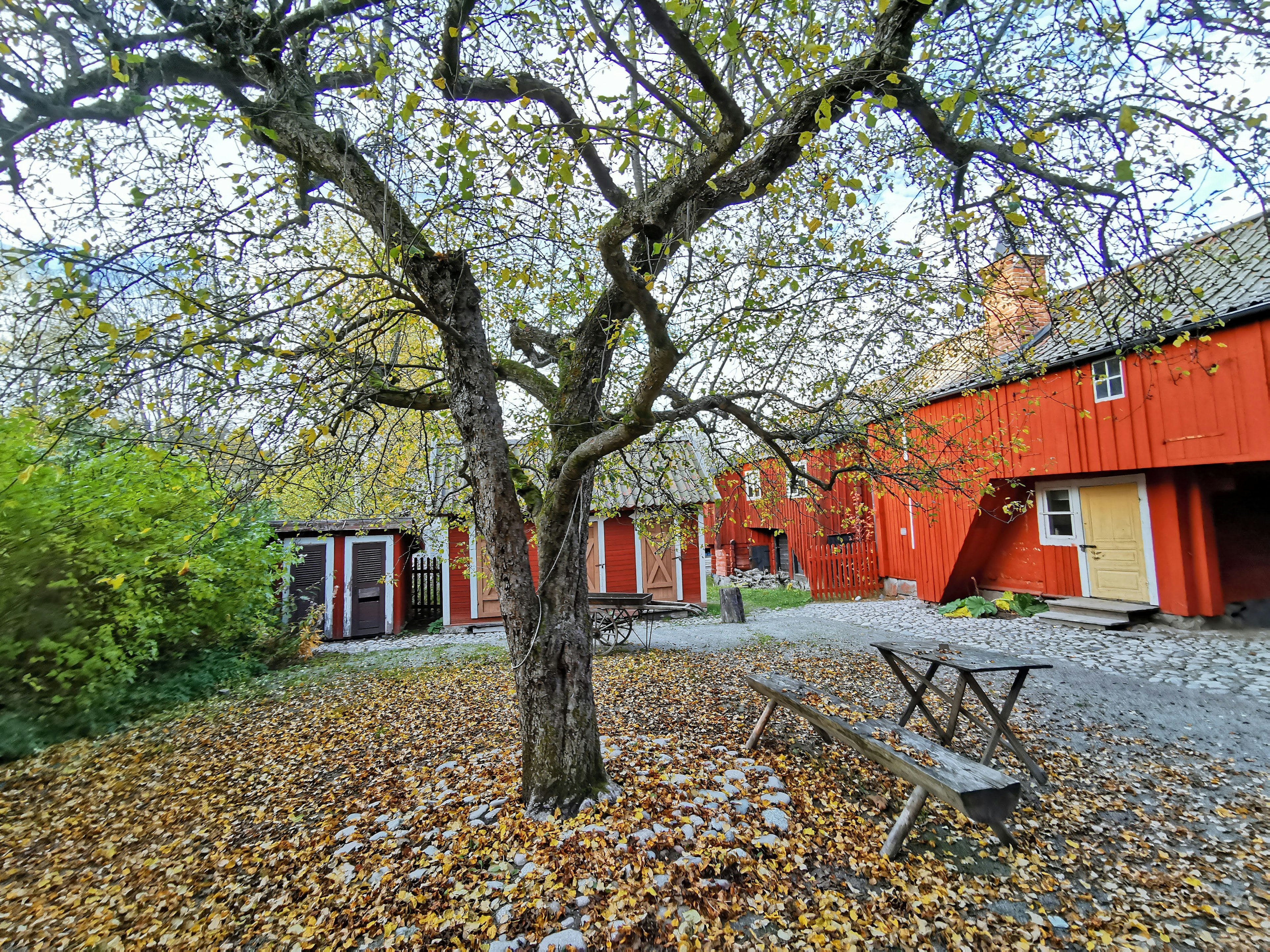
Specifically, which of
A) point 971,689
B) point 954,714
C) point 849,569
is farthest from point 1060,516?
point 954,714

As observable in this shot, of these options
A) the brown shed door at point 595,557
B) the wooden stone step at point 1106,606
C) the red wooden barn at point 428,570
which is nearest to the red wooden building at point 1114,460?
the wooden stone step at point 1106,606

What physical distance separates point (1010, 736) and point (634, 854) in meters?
2.76

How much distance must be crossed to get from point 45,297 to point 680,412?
3.75 metres

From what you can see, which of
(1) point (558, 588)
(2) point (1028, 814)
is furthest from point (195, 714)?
(2) point (1028, 814)

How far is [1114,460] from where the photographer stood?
871 cm

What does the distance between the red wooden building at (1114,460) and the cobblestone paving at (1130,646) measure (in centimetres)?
102

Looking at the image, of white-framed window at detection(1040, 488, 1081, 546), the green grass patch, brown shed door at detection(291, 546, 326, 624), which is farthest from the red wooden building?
brown shed door at detection(291, 546, 326, 624)

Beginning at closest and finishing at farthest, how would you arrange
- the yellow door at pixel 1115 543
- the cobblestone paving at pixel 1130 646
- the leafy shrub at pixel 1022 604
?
the cobblestone paving at pixel 1130 646
the yellow door at pixel 1115 543
the leafy shrub at pixel 1022 604

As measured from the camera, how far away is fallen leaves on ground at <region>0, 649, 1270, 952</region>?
252 cm

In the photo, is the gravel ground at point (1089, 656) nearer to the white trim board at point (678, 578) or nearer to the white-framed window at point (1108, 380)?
the white trim board at point (678, 578)

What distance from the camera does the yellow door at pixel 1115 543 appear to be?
29.5 ft

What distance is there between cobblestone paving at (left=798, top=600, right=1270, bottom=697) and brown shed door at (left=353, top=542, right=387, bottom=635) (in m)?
10.0

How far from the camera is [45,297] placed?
2.98m

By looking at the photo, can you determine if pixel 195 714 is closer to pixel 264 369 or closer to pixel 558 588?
pixel 264 369
